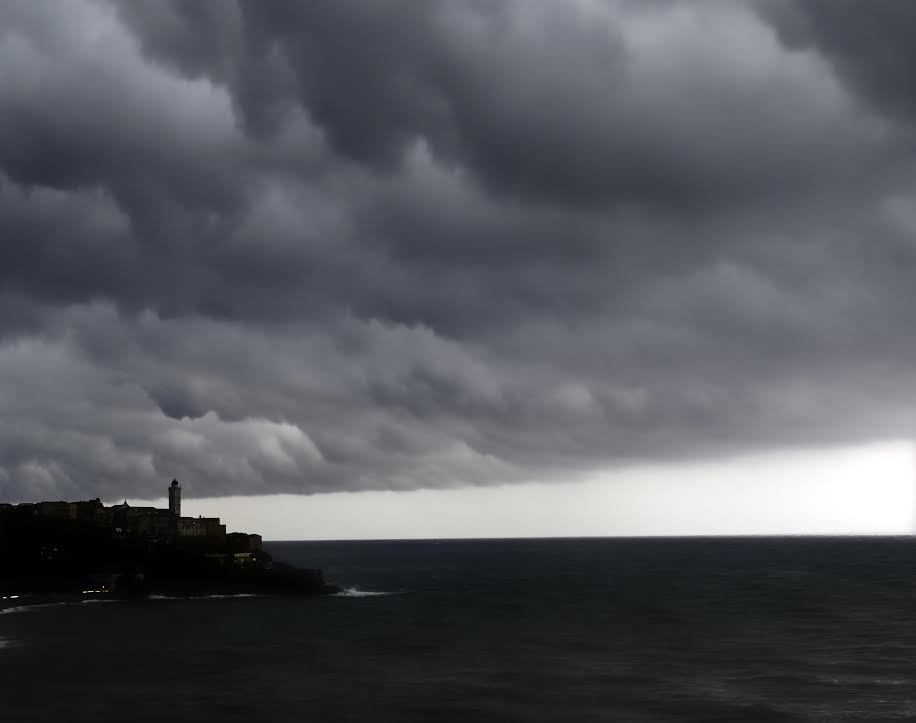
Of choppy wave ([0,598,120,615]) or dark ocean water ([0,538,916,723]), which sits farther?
choppy wave ([0,598,120,615])

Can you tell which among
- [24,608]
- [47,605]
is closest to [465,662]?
[24,608]

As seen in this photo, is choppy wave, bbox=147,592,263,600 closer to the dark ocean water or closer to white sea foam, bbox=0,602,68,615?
white sea foam, bbox=0,602,68,615

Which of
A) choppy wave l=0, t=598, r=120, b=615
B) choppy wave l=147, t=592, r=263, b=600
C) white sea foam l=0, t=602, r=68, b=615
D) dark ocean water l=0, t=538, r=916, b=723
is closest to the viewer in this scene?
dark ocean water l=0, t=538, r=916, b=723

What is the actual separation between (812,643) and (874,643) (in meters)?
7.00

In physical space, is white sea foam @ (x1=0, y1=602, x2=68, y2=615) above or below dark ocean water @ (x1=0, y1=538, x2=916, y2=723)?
below

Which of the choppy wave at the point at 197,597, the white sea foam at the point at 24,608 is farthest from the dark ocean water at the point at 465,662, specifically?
the choppy wave at the point at 197,597

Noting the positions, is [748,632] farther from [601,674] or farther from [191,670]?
[191,670]

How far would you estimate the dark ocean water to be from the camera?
72.9 metres

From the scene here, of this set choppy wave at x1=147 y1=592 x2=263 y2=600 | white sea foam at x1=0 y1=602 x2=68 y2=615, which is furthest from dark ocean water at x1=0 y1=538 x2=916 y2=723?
choppy wave at x1=147 y1=592 x2=263 y2=600

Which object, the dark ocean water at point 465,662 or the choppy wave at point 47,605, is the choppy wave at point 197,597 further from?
the dark ocean water at point 465,662

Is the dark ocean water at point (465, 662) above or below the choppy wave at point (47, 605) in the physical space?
above

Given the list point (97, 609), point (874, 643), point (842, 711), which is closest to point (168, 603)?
point (97, 609)

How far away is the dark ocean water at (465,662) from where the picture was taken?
7294cm

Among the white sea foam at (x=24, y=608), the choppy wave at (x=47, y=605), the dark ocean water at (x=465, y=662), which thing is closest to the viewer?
the dark ocean water at (x=465, y=662)
